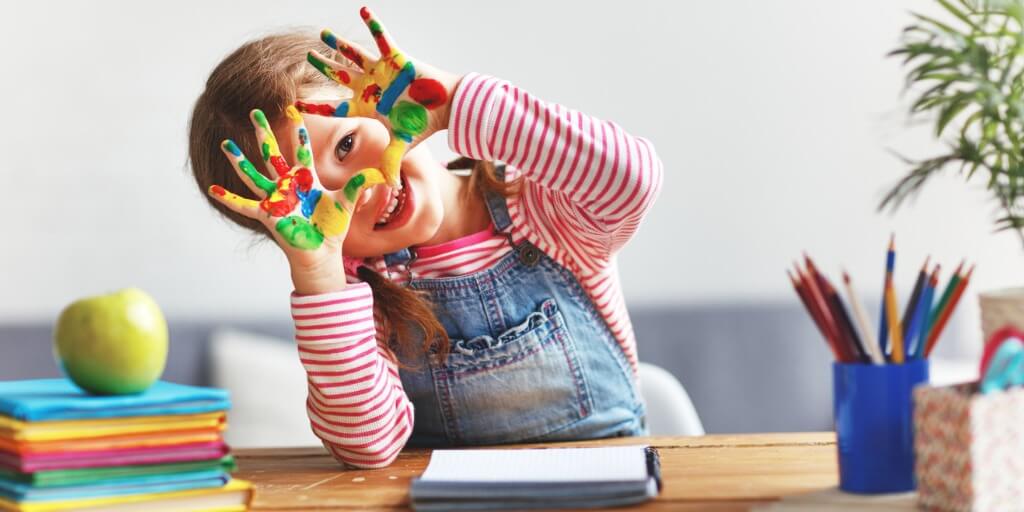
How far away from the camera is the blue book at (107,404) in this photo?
0.75 meters

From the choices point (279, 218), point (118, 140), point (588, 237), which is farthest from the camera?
point (118, 140)

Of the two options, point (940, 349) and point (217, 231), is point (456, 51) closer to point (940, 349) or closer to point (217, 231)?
point (217, 231)

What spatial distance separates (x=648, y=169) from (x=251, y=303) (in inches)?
46.8

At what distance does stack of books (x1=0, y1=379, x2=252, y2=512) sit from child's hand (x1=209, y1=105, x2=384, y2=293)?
0.67 feet

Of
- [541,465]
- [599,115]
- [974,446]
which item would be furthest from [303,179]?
[599,115]

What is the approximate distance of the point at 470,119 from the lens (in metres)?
0.99

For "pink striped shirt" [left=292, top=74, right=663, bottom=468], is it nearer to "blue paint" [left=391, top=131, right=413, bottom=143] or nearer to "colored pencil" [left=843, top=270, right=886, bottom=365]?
"blue paint" [left=391, top=131, right=413, bottom=143]

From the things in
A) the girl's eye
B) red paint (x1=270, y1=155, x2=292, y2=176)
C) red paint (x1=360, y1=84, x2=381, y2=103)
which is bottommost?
red paint (x1=270, y1=155, x2=292, y2=176)

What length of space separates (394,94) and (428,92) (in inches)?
1.2

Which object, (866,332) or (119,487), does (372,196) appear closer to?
(119,487)

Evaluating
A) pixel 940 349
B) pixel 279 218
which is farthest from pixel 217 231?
pixel 940 349

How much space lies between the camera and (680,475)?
889 mm

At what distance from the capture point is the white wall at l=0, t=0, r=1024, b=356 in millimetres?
2012

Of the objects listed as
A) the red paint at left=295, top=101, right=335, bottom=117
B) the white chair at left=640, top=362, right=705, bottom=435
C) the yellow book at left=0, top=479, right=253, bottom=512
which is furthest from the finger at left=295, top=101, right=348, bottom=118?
the white chair at left=640, top=362, right=705, bottom=435
